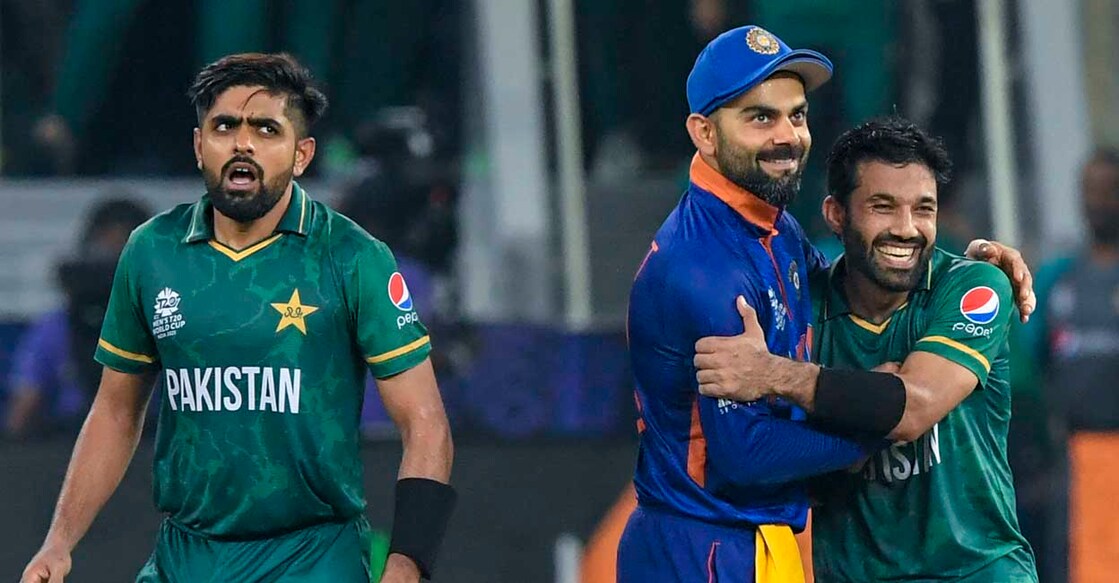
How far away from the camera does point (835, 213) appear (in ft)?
15.6

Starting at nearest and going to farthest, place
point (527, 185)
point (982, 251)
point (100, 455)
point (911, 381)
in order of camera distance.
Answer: point (911, 381)
point (100, 455)
point (982, 251)
point (527, 185)

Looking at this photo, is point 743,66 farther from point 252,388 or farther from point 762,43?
point 252,388

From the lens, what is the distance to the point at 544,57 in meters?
8.53

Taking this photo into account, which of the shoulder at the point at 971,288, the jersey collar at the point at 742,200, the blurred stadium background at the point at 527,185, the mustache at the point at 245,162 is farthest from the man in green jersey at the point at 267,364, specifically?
the blurred stadium background at the point at 527,185

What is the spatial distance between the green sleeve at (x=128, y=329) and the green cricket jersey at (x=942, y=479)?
1.59 meters

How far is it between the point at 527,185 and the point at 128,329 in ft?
13.4

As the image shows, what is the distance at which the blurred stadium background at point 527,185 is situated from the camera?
7902mm

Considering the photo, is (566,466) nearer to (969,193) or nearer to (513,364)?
(513,364)

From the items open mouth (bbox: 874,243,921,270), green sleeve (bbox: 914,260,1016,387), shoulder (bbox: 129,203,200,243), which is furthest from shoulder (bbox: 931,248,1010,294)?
shoulder (bbox: 129,203,200,243)

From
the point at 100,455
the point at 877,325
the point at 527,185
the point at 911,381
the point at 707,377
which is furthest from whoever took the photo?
the point at 527,185

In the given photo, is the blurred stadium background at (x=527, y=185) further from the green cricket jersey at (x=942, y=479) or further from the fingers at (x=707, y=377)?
the fingers at (x=707, y=377)

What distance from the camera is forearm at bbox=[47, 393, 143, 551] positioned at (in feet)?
15.0

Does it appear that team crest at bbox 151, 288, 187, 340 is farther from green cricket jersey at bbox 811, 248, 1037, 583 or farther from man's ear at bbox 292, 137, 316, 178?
green cricket jersey at bbox 811, 248, 1037, 583

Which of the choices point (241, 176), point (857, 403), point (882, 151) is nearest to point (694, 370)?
point (857, 403)
